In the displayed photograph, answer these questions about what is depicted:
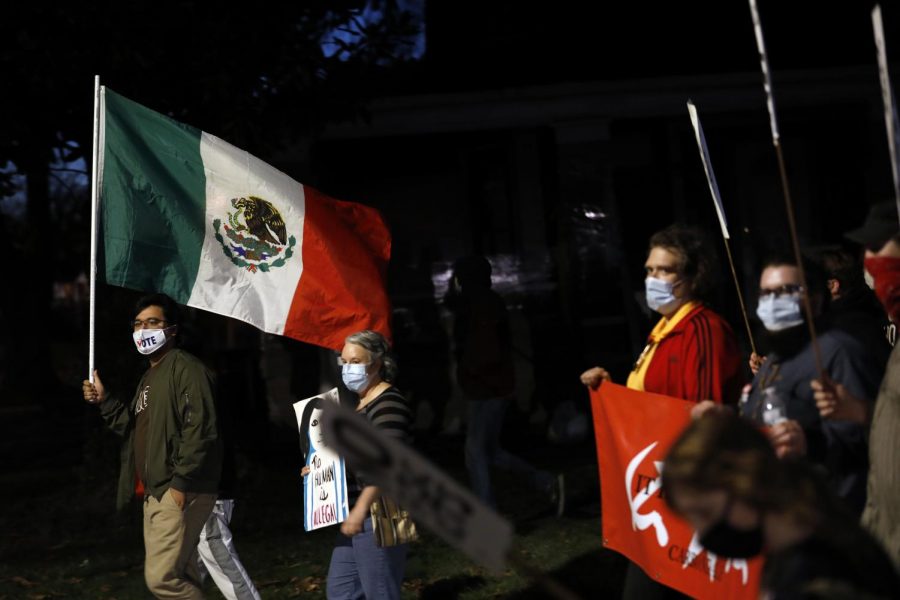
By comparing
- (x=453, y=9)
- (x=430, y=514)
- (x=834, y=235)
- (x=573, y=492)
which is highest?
(x=453, y=9)

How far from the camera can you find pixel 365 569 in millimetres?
5277

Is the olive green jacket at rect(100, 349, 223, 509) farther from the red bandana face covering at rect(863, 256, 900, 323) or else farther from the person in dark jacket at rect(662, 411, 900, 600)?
the person in dark jacket at rect(662, 411, 900, 600)

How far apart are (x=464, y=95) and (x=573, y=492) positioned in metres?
5.81

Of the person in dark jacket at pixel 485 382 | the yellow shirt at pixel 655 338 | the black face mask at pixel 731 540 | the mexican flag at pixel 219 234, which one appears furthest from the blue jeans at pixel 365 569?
the person in dark jacket at pixel 485 382

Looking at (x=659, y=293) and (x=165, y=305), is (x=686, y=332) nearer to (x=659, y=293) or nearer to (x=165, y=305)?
(x=659, y=293)

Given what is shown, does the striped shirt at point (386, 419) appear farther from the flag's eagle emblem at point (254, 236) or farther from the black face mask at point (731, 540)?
the black face mask at point (731, 540)

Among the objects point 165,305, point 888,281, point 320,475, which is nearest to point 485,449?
point 165,305

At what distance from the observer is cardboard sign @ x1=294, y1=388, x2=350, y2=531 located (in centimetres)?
542

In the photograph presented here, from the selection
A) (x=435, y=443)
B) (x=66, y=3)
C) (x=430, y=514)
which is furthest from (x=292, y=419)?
(x=430, y=514)

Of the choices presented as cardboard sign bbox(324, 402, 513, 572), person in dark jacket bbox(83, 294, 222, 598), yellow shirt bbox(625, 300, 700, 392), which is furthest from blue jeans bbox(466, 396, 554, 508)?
cardboard sign bbox(324, 402, 513, 572)

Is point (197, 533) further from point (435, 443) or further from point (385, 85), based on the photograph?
point (435, 443)

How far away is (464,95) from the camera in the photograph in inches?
554

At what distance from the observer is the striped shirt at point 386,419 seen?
17.1 feet

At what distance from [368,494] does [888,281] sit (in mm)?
2242
